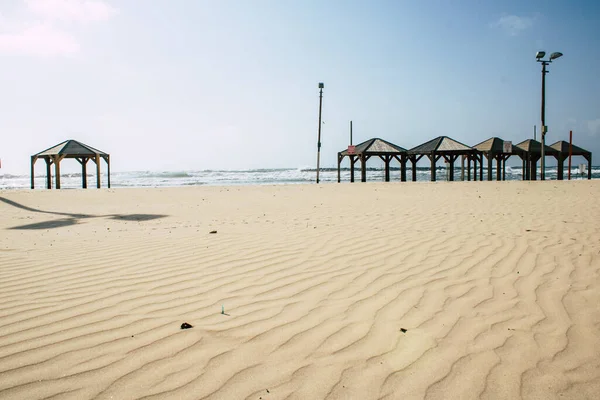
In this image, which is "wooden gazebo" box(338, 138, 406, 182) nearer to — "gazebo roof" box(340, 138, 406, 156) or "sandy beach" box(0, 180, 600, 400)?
"gazebo roof" box(340, 138, 406, 156)

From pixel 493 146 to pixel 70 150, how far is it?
28275 mm

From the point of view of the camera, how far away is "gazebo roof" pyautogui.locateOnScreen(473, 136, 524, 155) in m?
27.4

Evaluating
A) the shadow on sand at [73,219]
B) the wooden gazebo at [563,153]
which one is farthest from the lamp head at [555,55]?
the shadow on sand at [73,219]

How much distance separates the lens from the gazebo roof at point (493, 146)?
2739cm

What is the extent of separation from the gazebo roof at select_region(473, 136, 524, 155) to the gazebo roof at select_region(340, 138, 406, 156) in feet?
20.3

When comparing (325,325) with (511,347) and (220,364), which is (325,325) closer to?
(220,364)

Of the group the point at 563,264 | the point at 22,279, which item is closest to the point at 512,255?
the point at 563,264

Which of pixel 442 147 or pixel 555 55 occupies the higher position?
pixel 555 55

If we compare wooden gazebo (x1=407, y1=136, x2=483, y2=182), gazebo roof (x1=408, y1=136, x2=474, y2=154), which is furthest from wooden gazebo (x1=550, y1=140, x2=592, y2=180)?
gazebo roof (x1=408, y1=136, x2=474, y2=154)

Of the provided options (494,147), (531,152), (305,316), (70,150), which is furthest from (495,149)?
(305,316)

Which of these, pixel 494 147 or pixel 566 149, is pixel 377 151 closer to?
pixel 494 147

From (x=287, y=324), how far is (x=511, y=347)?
1476mm

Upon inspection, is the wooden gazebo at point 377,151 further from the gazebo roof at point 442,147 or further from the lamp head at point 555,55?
the lamp head at point 555,55

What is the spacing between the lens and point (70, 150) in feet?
74.2
